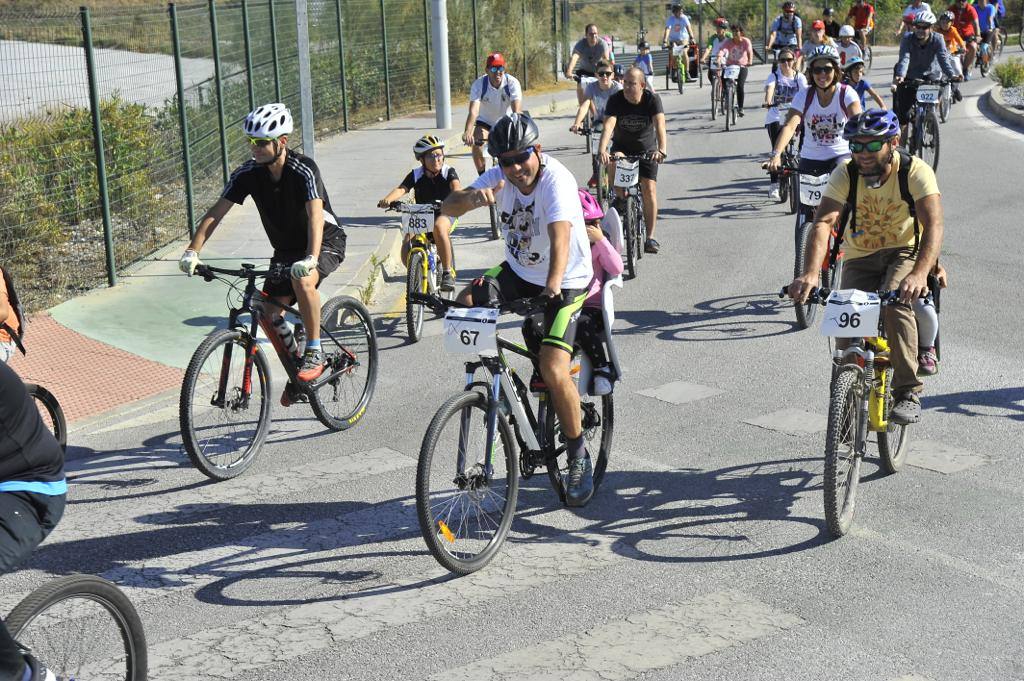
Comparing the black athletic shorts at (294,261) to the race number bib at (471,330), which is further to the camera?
the black athletic shorts at (294,261)

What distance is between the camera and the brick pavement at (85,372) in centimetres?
880

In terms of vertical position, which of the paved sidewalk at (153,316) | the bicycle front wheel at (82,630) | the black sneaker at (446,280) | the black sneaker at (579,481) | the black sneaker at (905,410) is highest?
the bicycle front wheel at (82,630)

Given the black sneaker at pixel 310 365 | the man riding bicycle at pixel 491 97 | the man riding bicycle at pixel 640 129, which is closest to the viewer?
the black sneaker at pixel 310 365

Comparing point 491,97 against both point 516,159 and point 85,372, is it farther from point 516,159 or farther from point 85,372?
point 516,159

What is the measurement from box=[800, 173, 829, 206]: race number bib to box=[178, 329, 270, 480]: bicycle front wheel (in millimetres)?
4971

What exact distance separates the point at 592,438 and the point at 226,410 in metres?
2.17

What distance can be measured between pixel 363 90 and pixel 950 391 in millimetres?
18875

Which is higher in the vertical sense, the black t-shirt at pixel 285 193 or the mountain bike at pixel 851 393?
the black t-shirt at pixel 285 193

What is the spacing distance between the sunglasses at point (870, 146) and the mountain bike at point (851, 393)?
811mm

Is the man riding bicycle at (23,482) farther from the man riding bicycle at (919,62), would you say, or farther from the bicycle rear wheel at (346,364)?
the man riding bicycle at (919,62)

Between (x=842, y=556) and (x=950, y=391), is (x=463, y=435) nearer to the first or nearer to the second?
(x=842, y=556)

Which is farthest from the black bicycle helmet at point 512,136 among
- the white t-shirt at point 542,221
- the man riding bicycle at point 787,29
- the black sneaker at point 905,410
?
the man riding bicycle at point 787,29

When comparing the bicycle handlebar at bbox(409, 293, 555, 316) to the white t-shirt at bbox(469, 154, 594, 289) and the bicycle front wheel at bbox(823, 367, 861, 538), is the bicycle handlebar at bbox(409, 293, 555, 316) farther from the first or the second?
the bicycle front wheel at bbox(823, 367, 861, 538)

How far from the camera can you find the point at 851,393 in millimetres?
6148
